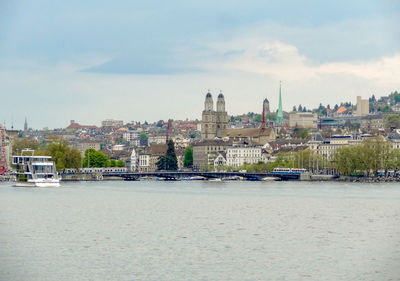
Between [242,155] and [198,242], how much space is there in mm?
134976

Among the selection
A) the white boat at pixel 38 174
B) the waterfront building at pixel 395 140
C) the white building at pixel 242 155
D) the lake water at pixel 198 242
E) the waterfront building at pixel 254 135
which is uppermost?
the waterfront building at pixel 254 135

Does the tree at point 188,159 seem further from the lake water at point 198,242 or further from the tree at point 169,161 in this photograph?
the lake water at point 198,242

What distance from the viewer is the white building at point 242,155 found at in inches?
6649

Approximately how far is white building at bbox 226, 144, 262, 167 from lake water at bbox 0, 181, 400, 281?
112 meters

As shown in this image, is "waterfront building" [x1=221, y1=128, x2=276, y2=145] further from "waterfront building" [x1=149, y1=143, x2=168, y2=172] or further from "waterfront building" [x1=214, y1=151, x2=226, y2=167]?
"waterfront building" [x1=214, y1=151, x2=226, y2=167]

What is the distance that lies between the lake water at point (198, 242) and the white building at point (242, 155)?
111695 mm

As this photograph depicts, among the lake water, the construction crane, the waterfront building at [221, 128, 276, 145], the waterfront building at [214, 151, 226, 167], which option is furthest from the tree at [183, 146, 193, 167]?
the lake water

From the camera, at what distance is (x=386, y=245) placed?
35.0 m

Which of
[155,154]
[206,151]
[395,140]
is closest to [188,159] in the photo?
[206,151]

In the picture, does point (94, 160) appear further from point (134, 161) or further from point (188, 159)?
point (134, 161)

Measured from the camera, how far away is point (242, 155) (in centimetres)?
17050

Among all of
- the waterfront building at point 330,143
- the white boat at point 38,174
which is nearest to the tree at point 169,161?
the waterfront building at point 330,143

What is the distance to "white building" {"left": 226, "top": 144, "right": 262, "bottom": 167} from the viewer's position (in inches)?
6649

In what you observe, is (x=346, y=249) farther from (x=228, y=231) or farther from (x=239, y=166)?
(x=239, y=166)
